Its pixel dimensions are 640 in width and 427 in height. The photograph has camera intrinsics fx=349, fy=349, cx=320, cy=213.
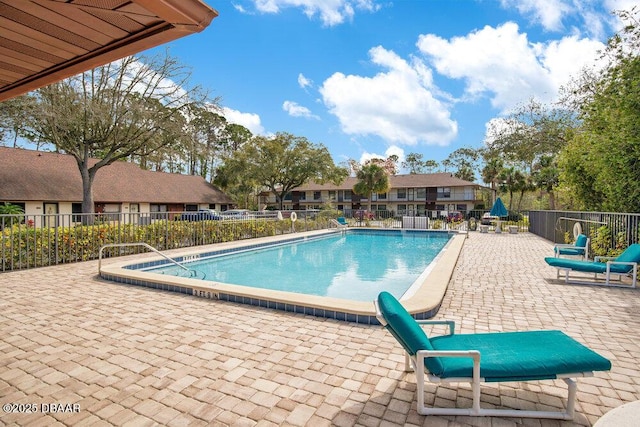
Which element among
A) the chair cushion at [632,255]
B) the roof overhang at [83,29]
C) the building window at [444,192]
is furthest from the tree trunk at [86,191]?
the building window at [444,192]

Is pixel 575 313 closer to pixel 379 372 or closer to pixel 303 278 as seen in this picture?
pixel 379 372

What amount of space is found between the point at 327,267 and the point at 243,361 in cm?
772

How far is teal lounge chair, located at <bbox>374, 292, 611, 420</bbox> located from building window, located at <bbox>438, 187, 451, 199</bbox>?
42851 mm

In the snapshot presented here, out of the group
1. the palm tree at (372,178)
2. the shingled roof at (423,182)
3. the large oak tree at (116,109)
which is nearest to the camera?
the large oak tree at (116,109)

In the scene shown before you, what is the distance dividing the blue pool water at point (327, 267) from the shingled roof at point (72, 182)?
682 inches

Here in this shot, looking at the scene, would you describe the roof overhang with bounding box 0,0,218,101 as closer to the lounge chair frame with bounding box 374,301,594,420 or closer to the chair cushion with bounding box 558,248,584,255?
the lounge chair frame with bounding box 374,301,594,420

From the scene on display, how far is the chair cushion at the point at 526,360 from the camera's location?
2486mm

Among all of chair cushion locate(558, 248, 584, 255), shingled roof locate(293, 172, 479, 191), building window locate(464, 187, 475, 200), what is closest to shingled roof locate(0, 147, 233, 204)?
shingled roof locate(293, 172, 479, 191)

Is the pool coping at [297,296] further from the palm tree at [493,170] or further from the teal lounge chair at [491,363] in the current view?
the palm tree at [493,170]

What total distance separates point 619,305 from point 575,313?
43.4 inches

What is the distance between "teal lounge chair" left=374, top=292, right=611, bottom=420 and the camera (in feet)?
8.16

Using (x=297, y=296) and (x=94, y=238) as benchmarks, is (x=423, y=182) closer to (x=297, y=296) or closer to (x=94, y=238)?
(x=94, y=238)

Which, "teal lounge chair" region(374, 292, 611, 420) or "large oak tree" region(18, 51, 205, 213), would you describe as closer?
"teal lounge chair" region(374, 292, 611, 420)

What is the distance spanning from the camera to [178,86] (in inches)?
781
